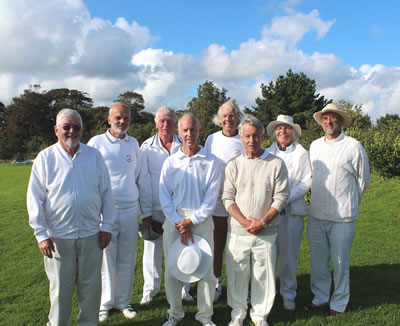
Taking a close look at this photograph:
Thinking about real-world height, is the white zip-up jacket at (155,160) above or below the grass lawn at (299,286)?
above

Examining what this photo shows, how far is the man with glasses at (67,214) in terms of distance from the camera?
3.32 meters

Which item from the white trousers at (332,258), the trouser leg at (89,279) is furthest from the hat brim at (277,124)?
the trouser leg at (89,279)

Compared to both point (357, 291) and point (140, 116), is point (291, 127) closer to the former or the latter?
point (357, 291)

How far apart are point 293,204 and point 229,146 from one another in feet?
3.98

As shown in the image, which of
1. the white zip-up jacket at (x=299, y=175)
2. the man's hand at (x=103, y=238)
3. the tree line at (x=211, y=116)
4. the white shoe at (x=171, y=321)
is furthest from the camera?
the tree line at (x=211, y=116)

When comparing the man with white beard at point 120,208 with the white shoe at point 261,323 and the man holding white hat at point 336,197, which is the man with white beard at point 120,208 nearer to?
the white shoe at point 261,323

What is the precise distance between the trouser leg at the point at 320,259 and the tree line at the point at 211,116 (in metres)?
3.32

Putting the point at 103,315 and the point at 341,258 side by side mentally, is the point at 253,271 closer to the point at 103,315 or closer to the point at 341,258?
the point at 341,258

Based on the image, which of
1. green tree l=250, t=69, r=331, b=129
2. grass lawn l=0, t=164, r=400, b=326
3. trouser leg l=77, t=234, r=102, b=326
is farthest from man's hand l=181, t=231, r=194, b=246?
green tree l=250, t=69, r=331, b=129

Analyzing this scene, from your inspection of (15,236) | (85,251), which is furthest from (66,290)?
(15,236)

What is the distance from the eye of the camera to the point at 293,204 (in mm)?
4434

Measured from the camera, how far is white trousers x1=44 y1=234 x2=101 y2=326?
3408mm

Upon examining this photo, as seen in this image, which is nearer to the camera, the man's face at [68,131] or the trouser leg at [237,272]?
the man's face at [68,131]

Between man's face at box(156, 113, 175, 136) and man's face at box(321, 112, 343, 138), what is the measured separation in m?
2.16
